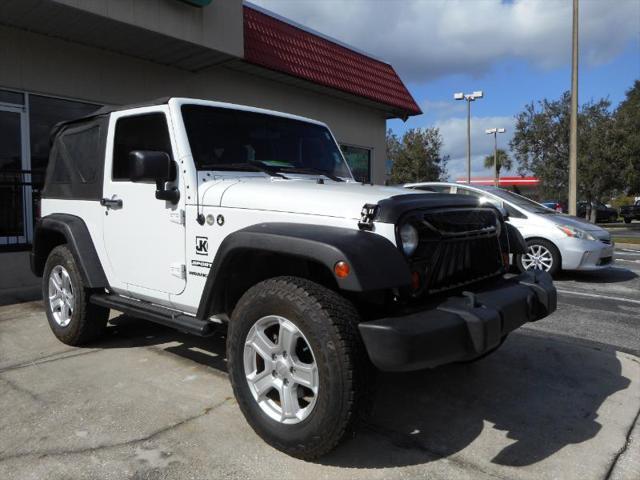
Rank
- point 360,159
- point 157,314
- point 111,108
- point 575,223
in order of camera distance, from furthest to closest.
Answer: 1. point 360,159
2. point 575,223
3. point 111,108
4. point 157,314

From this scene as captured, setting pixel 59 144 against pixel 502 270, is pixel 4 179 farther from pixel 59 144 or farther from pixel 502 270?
pixel 502 270

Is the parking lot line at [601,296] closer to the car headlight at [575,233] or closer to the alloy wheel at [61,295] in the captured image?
the car headlight at [575,233]

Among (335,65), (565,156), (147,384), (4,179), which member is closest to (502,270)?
(147,384)

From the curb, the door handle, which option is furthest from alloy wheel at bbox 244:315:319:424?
the curb

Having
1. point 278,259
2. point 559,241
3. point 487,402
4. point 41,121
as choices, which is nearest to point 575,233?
point 559,241

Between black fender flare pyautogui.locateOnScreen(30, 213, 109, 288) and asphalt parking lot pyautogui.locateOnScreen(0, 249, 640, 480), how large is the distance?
2.26 feet

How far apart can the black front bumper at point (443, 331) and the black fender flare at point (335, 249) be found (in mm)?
205

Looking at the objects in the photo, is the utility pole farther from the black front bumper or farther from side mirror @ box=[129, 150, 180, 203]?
side mirror @ box=[129, 150, 180, 203]

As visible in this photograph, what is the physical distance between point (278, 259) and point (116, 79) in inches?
267

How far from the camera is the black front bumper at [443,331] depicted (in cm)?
231

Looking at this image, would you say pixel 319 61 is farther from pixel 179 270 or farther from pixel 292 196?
pixel 292 196

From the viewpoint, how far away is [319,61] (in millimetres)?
11648

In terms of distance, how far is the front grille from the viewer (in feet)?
9.01

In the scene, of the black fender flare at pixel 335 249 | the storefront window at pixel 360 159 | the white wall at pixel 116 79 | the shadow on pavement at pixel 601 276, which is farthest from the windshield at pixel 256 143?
the storefront window at pixel 360 159
